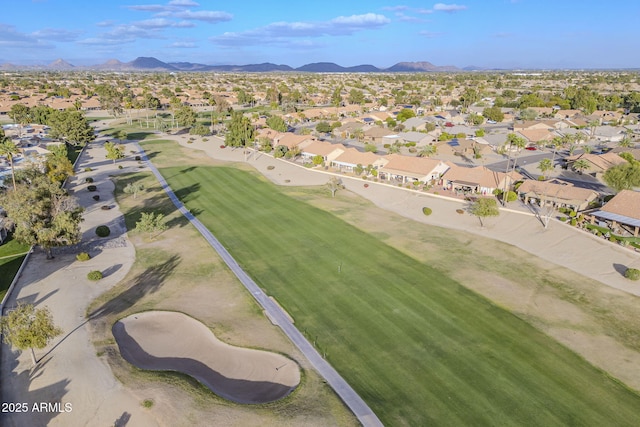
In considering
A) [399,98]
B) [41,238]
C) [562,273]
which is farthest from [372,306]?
[399,98]

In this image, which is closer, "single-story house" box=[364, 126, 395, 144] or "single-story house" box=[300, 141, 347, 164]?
"single-story house" box=[300, 141, 347, 164]

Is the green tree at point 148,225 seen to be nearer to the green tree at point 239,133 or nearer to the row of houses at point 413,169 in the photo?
the row of houses at point 413,169

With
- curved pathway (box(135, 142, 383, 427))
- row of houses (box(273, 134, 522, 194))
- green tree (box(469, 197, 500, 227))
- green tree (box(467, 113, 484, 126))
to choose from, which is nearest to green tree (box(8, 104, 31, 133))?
row of houses (box(273, 134, 522, 194))

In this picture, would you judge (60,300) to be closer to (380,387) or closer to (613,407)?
(380,387)

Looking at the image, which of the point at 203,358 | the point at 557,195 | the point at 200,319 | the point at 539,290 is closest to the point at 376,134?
the point at 557,195

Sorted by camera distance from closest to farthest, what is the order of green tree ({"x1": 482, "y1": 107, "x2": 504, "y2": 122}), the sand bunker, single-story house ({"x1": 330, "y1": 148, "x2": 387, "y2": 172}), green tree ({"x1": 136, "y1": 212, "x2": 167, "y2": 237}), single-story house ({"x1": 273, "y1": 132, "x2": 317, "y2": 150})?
the sand bunker < green tree ({"x1": 136, "y1": 212, "x2": 167, "y2": 237}) < single-story house ({"x1": 330, "y1": 148, "x2": 387, "y2": 172}) < single-story house ({"x1": 273, "y1": 132, "x2": 317, "y2": 150}) < green tree ({"x1": 482, "y1": 107, "x2": 504, "y2": 122})

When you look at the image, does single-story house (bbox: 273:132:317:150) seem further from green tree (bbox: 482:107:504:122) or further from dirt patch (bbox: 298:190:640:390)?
green tree (bbox: 482:107:504:122)

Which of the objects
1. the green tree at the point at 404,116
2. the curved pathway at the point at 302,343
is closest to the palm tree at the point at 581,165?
the green tree at the point at 404,116
